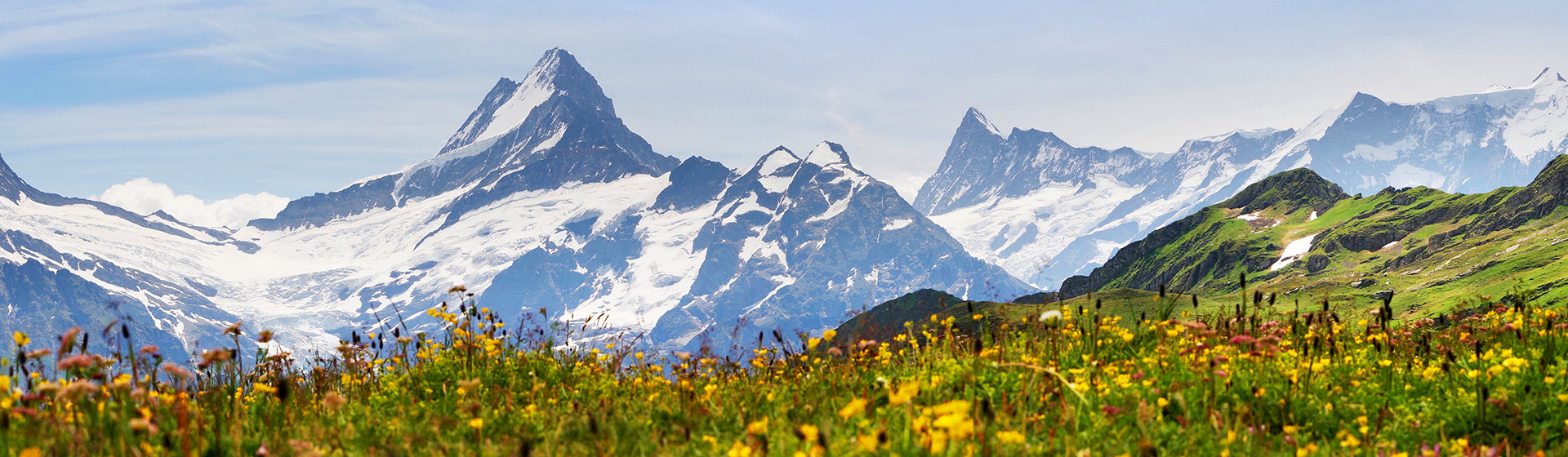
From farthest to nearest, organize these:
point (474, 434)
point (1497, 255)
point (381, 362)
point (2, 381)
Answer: point (1497, 255) < point (381, 362) < point (474, 434) < point (2, 381)

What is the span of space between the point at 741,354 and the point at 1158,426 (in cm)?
575

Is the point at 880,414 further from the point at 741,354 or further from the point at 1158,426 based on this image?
the point at 741,354

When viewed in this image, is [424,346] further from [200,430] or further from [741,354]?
[200,430]

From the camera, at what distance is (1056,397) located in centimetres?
722

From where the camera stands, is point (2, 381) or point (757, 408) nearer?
point (2, 381)

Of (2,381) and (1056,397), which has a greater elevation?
(2,381)

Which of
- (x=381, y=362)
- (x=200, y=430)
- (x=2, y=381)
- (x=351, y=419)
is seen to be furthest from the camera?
(x=381, y=362)

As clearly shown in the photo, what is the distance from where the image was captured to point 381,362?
30.6ft

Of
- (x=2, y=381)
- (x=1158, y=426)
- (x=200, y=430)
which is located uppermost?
(x=2, y=381)

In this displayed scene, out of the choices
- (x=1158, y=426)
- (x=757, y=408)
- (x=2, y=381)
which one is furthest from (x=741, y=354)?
(x=2, y=381)

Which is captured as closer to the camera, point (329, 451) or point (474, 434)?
point (329, 451)

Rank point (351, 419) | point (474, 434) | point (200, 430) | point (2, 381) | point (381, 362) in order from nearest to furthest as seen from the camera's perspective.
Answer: point (200, 430) → point (2, 381) → point (474, 434) → point (351, 419) → point (381, 362)

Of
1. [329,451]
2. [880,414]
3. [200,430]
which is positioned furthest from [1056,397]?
[200,430]

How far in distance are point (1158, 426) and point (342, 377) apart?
8.22 meters
